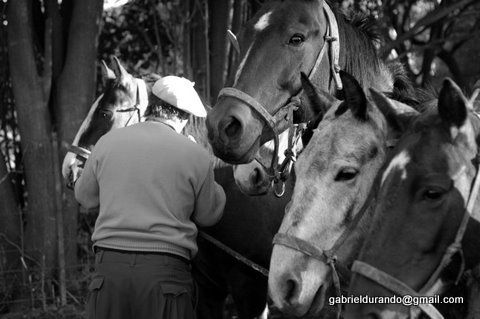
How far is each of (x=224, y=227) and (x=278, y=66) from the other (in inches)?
56.6

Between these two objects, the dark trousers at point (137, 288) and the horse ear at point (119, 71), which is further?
the horse ear at point (119, 71)

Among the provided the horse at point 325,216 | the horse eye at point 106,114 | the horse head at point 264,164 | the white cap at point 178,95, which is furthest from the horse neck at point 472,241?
the horse eye at point 106,114

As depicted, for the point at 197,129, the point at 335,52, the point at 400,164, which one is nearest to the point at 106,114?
the point at 197,129

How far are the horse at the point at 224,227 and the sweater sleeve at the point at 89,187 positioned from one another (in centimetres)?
97

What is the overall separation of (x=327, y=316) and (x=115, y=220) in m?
1.39

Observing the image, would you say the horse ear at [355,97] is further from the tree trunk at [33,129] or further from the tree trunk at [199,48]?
the tree trunk at [33,129]

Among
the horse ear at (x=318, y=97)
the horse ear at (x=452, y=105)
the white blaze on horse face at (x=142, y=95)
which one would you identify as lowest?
the white blaze on horse face at (x=142, y=95)

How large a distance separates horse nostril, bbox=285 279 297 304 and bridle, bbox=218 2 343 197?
117 cm

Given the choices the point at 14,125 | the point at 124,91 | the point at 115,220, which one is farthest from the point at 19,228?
the point at 115,220

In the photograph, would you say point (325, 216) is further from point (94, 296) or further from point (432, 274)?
point (94, 296)

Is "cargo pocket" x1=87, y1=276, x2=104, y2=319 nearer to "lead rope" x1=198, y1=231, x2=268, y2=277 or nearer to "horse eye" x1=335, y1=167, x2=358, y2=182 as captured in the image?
"lead rope" x1=198, y1=231, x2=268, y2=277

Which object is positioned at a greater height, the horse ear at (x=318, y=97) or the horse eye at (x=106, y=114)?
the horse ear at (x=318, y=97)

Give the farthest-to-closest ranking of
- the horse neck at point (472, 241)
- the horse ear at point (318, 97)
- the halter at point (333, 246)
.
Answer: the horse ear at point (318, 97) → the halter at point (333, 246) → the horse neck at point (472, 241)

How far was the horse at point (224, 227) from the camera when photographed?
513 cm
